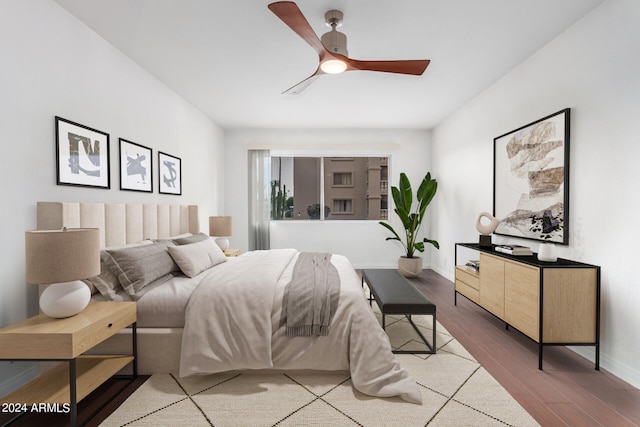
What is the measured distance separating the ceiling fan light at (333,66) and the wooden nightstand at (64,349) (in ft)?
7.03

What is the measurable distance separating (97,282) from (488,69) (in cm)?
395

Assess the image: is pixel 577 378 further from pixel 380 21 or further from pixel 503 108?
pixel 380 21

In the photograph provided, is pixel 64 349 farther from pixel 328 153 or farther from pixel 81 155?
pixel 328 153

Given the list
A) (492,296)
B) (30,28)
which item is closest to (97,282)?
(30,28)

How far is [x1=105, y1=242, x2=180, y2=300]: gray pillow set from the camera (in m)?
2.05

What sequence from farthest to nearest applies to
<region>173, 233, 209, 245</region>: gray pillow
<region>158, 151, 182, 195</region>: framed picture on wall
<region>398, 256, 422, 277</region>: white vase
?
<region>398, 256, 422, 277</region>: white vase
<region>158, 151, 182, 195</region>: framed picture on wall
<region>173, 233, 209, 245</region>: gray pillow

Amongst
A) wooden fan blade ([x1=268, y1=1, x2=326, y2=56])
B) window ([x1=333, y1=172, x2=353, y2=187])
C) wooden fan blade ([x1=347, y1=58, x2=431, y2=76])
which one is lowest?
window ([x1=333, y1=172, x2=353, y2=187])

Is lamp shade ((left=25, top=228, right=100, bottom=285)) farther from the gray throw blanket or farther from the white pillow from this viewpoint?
the gray throw blanket

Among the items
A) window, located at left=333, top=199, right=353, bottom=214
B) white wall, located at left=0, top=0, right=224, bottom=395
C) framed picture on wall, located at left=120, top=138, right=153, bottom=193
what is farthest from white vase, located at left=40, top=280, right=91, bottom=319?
window, located at left=333, top=199, right=353, bottom=214

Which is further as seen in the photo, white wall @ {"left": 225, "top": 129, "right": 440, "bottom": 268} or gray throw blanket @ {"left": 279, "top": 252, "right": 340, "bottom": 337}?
white wall @ {"left": 225, "top": 129, "right": 440, "bottom": 268}

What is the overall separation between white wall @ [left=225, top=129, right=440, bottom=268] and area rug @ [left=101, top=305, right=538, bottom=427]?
11.0 feet

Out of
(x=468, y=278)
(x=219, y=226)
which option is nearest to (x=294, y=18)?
(x=468, y=278)

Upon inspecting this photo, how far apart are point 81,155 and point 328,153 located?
376cm

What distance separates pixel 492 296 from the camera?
2.69m
